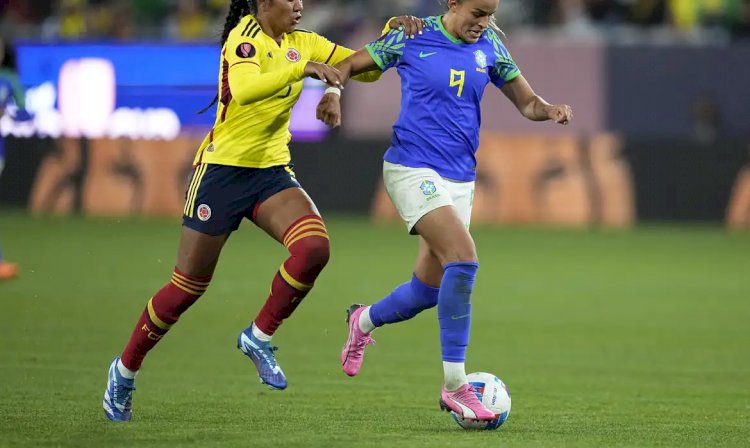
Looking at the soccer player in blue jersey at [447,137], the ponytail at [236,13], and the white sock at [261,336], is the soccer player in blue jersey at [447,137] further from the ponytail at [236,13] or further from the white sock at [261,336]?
the white sock at [261,336]

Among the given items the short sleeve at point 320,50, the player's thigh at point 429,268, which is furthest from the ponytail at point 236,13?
the player's thigh at point 429,268

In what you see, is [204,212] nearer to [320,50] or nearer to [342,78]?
[342,78]

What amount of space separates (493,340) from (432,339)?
52cm

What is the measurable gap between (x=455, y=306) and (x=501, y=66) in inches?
54.4

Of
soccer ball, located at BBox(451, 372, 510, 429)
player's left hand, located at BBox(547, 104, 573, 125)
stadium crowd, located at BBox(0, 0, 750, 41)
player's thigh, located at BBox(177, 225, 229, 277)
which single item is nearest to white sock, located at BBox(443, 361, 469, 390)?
soccer ball, located at BBox(451, 372, 510, 429)

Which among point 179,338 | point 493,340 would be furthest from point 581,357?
point 179,338

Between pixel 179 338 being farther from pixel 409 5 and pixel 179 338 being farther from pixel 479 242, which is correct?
pixel 409 5

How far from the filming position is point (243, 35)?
703cm

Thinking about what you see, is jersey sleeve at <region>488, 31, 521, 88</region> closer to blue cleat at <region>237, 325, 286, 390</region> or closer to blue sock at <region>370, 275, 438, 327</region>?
blue sock at <region>370, 275, 438, 327</region>

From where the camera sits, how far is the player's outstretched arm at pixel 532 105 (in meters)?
7.40

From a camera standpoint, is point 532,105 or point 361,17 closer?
point 532,105

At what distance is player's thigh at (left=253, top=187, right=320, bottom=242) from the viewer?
7.18 metres

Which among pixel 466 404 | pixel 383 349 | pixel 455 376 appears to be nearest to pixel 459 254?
pixel 455 376

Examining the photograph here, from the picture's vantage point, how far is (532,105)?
757 centimetres
